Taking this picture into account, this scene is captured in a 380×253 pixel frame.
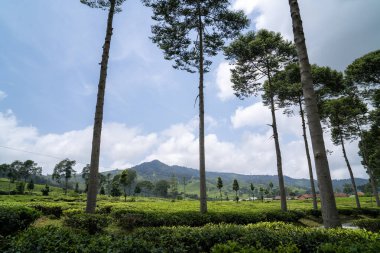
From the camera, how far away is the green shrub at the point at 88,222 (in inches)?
353

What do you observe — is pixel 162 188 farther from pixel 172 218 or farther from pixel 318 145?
pixel 318 145

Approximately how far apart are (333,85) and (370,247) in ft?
90.9

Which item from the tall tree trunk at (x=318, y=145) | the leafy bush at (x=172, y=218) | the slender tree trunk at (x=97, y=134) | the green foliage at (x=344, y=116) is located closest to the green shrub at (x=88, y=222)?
the slender tree trunk at (x=97, y=134)

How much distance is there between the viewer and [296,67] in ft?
84.8

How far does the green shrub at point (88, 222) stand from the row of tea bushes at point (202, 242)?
4.21 meters

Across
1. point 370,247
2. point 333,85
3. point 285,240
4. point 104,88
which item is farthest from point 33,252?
point 333,85

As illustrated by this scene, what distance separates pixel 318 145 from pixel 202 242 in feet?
11.0

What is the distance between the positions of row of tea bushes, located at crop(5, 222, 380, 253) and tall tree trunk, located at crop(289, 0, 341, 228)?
0.55 metres

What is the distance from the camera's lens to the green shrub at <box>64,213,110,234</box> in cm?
897

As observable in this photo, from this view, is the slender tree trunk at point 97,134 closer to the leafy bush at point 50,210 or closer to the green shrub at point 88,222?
the green shrub at point 88,222

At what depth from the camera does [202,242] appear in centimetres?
527

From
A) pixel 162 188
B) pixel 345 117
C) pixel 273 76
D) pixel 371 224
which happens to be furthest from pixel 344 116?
pixel 162 188

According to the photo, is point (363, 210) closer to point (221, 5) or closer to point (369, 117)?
point (369, 117)

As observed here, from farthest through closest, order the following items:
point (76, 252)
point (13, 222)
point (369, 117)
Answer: point (369, 117) → point (13, 222) → point (76, 252)
